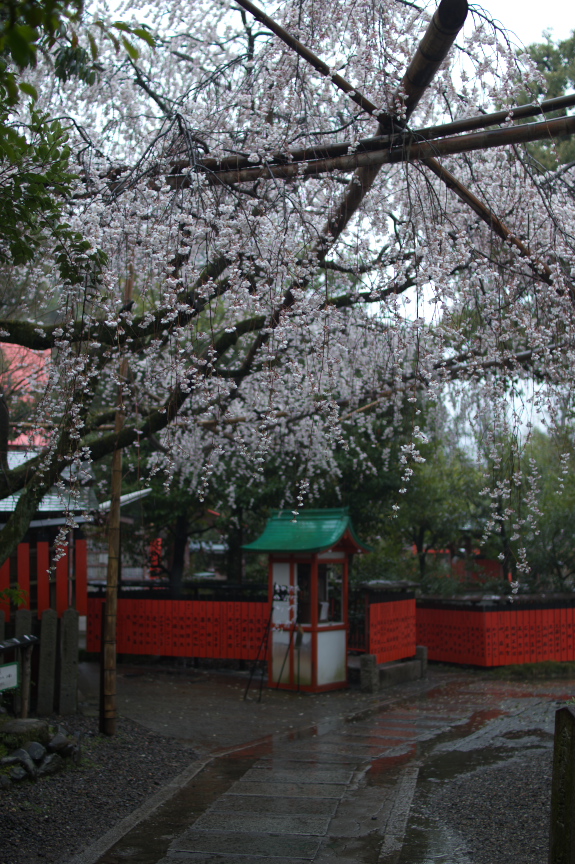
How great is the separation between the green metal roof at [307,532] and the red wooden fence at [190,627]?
142 centimetres

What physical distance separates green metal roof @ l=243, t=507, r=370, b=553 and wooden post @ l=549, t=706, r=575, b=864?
6.90 m

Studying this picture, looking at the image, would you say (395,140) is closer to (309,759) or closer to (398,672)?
(309,759)

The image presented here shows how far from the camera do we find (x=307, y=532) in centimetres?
1109

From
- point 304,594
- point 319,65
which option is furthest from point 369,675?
point 319,65

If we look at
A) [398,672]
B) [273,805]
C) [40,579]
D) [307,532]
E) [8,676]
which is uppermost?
[307,532]

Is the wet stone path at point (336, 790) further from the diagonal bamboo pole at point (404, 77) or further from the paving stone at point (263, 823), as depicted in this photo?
the diagonal bamboo pole at point (404, 77)

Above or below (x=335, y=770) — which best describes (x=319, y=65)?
above

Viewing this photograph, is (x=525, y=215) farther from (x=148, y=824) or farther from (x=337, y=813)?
(x=148, y=824)

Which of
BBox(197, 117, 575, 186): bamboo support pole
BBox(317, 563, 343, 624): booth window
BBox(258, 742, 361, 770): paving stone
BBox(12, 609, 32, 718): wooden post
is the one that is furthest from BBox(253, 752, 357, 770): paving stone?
BBox(197, 117, 575, 186): bamboo support pole

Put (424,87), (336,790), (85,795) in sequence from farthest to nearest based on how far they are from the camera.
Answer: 1. (336,790)
2. (85,795)
3. (424,87)

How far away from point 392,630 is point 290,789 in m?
6.18

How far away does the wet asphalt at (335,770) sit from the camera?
466 centimetres

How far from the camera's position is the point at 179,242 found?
20.1 ft

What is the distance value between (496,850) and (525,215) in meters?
5.35
